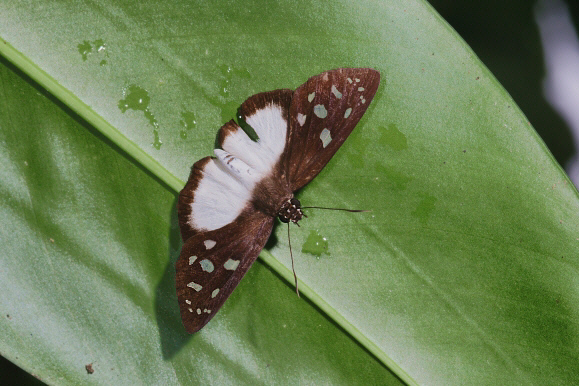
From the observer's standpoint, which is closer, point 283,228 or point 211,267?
point 211,267


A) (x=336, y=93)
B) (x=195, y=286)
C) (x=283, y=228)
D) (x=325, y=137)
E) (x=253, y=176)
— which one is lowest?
(x=195, y=286)

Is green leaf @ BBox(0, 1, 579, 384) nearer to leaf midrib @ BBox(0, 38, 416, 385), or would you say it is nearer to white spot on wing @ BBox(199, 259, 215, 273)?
leaf midrib @ BBox(0, 38, 416, 385)

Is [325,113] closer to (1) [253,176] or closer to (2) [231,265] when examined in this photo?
(1) [253,176]

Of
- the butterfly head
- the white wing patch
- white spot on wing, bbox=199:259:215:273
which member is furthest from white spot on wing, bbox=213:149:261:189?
white spot on wing, bbox=199:259:215:273

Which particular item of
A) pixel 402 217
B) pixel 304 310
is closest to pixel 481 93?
pixel 402 217

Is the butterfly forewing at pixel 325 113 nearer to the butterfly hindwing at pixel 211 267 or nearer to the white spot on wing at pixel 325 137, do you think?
the white spot on wing at pixel 325 137

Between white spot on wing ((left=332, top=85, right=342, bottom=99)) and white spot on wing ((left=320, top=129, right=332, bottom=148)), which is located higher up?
white spot on wing ((left=332, top=85, right=342, bottom=99))

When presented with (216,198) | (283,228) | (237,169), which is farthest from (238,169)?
(283,228)

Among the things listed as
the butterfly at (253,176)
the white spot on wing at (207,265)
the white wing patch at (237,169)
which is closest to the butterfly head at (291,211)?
the butterfly at (253,176)
